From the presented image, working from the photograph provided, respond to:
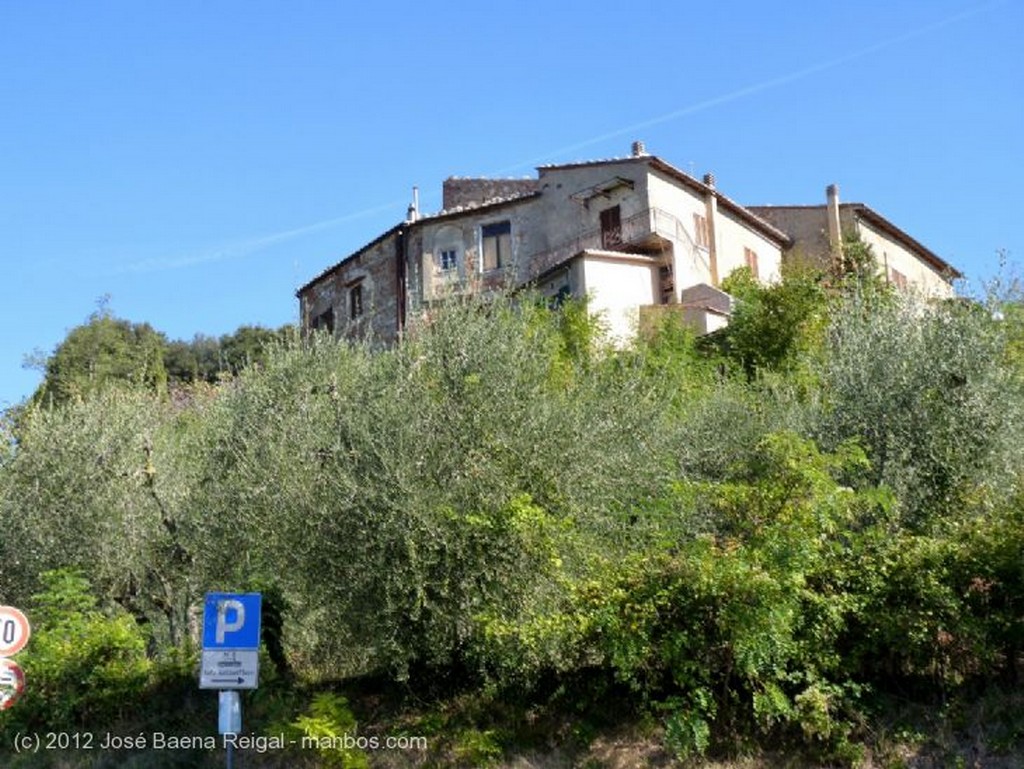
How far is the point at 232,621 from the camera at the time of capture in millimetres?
12445

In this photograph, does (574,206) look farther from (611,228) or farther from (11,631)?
(11,631)

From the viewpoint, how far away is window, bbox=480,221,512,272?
42094 millimetres

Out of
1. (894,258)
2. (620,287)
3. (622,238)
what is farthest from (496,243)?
(894,258)

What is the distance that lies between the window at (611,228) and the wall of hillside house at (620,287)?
1568 millimetres

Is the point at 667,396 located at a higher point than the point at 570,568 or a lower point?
higher

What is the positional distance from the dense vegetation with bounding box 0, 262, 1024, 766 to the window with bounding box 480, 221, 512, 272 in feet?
71.6

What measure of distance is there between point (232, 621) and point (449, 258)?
30647 mm

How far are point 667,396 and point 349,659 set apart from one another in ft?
24.6

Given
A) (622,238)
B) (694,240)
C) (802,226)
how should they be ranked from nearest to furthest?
1. (622,238)
2. (694,240)
3. (802,226)

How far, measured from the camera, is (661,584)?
12953 millimetres

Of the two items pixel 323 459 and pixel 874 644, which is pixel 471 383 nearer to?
pixel 323 459

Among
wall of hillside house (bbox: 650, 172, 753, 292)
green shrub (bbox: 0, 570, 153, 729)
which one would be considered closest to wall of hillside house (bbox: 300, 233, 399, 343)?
wall of hillside house (bbox: 650, 172, 753, 292)

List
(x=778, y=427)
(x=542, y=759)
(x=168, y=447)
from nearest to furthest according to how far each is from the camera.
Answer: (x=542, y=759), (x=778, y=427), (x=168, y=447)

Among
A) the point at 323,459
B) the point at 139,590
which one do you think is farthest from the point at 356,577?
the point at 139,590
